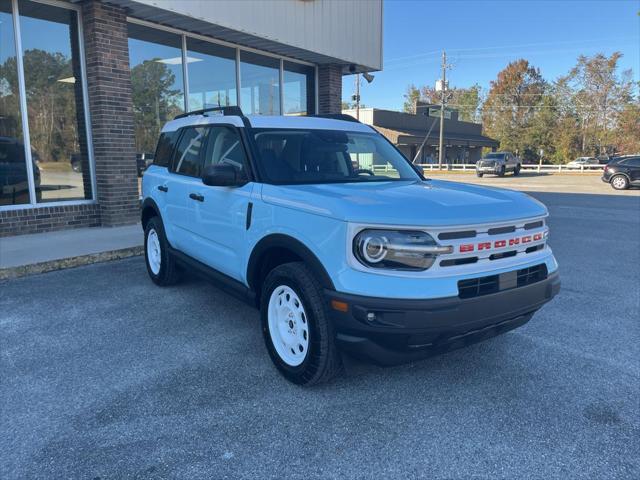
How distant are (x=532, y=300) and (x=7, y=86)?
8.72 meters

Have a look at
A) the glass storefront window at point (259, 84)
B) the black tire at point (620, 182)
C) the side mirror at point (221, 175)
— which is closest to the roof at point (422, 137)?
the black tire at point (620, 182)

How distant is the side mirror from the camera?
3.59 meters

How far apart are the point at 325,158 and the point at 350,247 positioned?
58.6 inches

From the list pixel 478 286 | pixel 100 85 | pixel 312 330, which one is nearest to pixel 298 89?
pixel 100 85

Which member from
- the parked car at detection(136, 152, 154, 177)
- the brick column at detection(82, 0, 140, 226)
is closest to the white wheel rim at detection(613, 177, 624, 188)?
the parked car at detection(136, 152, 154, 177)

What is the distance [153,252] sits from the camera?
19.0ft

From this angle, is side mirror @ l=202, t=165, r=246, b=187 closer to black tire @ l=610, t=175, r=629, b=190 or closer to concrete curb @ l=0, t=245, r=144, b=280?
concrete curb @ l=0, t=245, r=144, b=280

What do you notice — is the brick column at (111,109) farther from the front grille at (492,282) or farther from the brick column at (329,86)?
the front grille at (492,282)

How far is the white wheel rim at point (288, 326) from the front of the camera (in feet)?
10.6

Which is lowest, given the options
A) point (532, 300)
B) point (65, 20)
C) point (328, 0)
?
point (532, 300)

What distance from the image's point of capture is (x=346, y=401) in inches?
123

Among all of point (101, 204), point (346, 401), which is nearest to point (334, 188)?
point (346, 401)

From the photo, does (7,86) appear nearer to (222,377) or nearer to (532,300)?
(222,377)

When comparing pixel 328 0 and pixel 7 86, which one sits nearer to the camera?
pixel 7 86
